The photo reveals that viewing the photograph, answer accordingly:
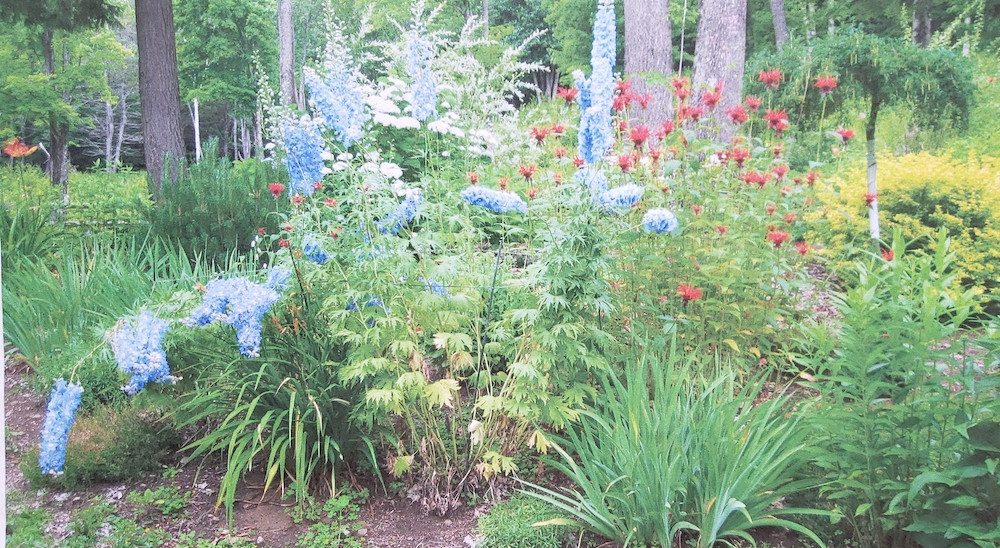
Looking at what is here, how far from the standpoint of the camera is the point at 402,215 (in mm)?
2633

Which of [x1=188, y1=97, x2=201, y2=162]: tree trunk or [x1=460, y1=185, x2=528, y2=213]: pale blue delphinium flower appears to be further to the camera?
[x1=188, y1=97, x2=201, y2=162]: tree trunk

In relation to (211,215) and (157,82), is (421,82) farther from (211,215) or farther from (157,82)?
(157,82)

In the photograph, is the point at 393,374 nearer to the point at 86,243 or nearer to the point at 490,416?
the point at 490,416

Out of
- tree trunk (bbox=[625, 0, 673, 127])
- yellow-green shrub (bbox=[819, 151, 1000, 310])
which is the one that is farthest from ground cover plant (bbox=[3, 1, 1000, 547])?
tree trunk (bbox=[625, 0, 673, 127])

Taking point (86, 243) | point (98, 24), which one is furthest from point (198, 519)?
point (98, 24)

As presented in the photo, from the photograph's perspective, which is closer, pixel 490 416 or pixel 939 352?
pixel 939 352

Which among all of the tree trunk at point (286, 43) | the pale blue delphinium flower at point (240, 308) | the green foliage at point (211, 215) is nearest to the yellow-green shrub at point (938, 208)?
the pale blue delphinium flower at point (240, 308)

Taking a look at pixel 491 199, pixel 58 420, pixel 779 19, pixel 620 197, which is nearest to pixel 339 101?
pixel 491 199

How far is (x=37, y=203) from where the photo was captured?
5.71m

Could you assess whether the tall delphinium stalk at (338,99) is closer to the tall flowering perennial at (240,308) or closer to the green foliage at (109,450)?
the tall flowering perennial at (240,308)

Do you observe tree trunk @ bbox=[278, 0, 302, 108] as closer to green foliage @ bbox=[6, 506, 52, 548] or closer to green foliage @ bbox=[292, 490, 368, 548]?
green foliage @ bbox=[6, 506, 52, 548]

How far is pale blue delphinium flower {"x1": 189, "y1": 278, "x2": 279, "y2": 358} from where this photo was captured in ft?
8.05

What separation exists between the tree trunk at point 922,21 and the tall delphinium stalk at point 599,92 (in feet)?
36.2

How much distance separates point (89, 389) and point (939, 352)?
356cm
